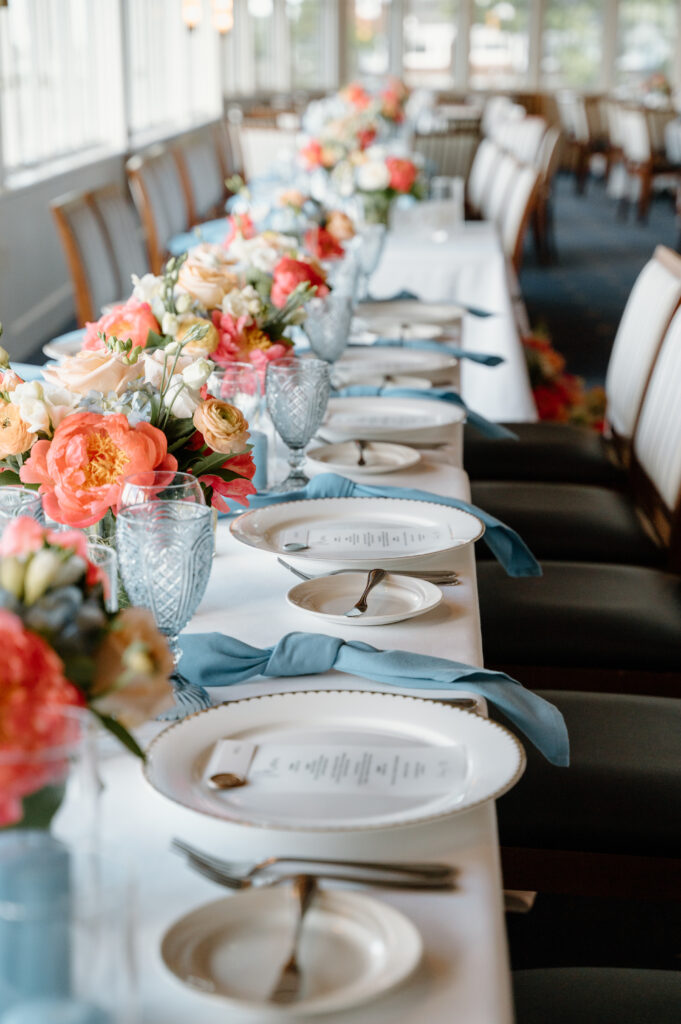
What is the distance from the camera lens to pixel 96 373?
122cm

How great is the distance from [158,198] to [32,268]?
117cm

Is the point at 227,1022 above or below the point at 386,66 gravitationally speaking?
below

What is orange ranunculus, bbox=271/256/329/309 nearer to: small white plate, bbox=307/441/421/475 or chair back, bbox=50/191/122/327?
small white plate, bbox=307/441/421/475

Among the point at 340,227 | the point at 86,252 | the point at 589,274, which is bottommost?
the point at 589,274

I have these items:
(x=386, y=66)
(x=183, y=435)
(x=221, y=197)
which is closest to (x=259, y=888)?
(x=183, y=435)

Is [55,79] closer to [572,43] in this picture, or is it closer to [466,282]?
[466,282]

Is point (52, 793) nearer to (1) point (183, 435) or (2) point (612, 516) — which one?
(1) point (183, 435)

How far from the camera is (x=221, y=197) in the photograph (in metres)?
7.91

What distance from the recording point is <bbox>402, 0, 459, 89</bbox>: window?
16.7 metres

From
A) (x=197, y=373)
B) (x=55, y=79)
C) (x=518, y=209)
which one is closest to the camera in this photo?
(x=197, y=373)

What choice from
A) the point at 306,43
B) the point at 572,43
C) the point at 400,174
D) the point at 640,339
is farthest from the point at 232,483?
the point at 572,43

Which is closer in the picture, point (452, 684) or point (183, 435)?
point (452, 684)

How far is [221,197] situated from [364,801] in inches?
292

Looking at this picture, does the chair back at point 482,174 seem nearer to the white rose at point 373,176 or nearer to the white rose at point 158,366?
the white rose at point 373,176
